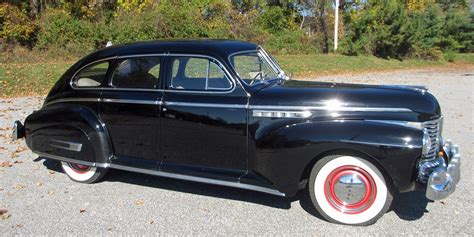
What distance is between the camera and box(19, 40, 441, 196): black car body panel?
12.1 ft

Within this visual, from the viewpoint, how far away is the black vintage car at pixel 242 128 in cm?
368

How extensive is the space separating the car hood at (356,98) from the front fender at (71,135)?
6.10 feet

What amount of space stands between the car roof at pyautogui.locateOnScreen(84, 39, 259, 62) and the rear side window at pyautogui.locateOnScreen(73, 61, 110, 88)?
95mm

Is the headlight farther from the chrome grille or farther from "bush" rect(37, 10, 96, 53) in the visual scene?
"bush" rect(37, 10, 96, 53)

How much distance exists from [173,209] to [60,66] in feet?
46.0

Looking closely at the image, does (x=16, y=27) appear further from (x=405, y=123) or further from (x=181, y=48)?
(x=405, y=123)

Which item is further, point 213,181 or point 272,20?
point 272,20

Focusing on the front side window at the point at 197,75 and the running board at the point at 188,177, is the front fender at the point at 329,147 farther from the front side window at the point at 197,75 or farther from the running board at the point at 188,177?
the front side window at the point at 197,75

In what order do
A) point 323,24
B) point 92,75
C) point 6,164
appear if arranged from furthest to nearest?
point 323,24, point 6,164, point 92,75

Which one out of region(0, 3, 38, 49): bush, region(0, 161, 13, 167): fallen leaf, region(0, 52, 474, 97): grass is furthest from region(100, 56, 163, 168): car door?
region(0, 3, 38, 49): bush

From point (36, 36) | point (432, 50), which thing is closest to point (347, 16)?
point (432, 50)

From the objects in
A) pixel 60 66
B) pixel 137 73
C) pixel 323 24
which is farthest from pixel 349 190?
pixel 323 24

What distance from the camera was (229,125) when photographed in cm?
410

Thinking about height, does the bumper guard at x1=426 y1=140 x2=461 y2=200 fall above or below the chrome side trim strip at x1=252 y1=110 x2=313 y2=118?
below
